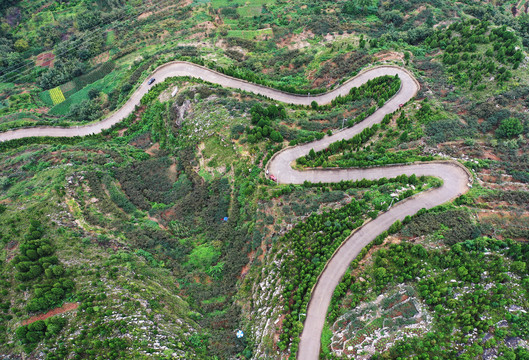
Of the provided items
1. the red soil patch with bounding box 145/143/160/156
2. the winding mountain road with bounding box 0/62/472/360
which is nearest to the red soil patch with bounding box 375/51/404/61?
the winding mountain road with bounding box 0/62/472/360

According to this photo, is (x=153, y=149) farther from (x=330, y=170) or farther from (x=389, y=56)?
(x=389, y=56)

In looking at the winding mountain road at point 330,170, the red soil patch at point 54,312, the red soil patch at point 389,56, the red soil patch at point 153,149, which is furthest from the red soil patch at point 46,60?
the red soil patch at point 389,56

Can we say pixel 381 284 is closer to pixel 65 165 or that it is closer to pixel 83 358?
pixel 83 358

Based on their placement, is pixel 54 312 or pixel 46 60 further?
pixel 46 60

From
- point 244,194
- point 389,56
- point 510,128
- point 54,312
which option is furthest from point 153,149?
point 510,128

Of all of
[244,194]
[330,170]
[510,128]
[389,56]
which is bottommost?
[510,128]

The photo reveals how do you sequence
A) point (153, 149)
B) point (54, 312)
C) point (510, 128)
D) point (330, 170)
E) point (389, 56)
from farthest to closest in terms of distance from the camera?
point (389, 56) < point (153, 149) < point (510, 128) < point (330, 170) < point (54, 312)

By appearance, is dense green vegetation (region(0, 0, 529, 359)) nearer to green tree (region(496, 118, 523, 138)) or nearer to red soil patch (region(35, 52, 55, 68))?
green tree (region(496, 118, 523, 138))

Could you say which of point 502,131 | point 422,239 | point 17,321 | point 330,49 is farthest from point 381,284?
point 330,49
